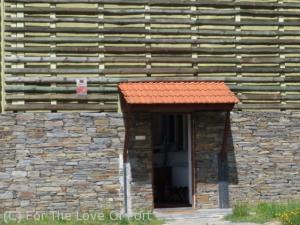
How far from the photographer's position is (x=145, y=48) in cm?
1480

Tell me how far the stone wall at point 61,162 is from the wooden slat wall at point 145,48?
1.33 feet

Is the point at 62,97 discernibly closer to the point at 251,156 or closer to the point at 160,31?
the point at 160,31

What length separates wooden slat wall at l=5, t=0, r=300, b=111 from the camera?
46.8 ft

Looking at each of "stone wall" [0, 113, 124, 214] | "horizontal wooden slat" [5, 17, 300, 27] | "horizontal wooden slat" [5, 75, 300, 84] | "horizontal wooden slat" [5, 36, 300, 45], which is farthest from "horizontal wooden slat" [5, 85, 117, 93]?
"horizontal wooden slat" [5, 17, 300, 27]

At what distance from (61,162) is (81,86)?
193cm

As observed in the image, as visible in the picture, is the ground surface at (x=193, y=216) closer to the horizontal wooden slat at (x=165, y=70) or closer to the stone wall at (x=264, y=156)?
the stone wall at (x=264, y=156)

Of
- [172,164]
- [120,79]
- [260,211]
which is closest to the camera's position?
[260,211]

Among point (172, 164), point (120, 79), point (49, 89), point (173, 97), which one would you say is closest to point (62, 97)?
point (49, 89)

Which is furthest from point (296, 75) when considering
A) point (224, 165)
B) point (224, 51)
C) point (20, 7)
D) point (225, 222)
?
point (20, 7)

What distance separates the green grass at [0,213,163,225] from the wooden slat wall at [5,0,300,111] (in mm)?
2637

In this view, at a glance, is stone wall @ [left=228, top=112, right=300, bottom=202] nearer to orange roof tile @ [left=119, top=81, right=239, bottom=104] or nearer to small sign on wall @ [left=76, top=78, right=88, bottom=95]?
orange roof tile @ [left=119, top=81, right=239, bottom=104]

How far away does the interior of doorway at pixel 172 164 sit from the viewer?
1542 centimetres

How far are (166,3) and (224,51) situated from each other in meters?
1.96

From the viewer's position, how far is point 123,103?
46.9 ft
